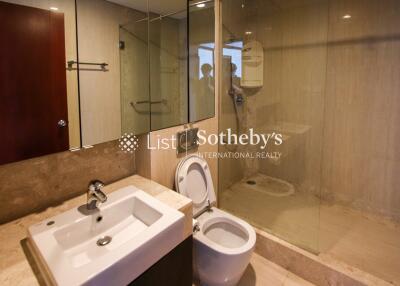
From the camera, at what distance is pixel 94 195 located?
3.93ft

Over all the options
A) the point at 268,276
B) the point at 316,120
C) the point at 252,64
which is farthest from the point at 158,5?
the point at 268,276

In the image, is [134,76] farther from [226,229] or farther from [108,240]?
[226,229]

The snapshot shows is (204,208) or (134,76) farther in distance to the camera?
(204,208)

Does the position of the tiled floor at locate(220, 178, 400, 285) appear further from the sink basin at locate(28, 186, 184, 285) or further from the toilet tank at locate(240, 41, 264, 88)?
the sink basin at locate(28, 186, 184, 285)

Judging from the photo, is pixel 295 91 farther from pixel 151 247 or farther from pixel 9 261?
pixel 9 261

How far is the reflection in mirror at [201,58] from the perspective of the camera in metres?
2.08

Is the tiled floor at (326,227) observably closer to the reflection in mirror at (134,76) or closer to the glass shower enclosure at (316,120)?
the glass shower enclosure at (316,120)

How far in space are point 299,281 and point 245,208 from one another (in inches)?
32.6

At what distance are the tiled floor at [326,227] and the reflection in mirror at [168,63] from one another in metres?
1.10

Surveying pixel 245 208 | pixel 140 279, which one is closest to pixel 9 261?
pixel 140 279

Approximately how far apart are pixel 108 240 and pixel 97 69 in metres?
0.88

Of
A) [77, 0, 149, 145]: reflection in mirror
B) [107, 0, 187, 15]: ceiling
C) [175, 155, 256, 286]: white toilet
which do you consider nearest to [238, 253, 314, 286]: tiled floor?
[175, 155, 256, 286]: white toilet

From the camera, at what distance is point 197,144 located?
2.07 m

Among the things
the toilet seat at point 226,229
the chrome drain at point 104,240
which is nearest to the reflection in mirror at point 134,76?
the chrome drain at point 104,240
